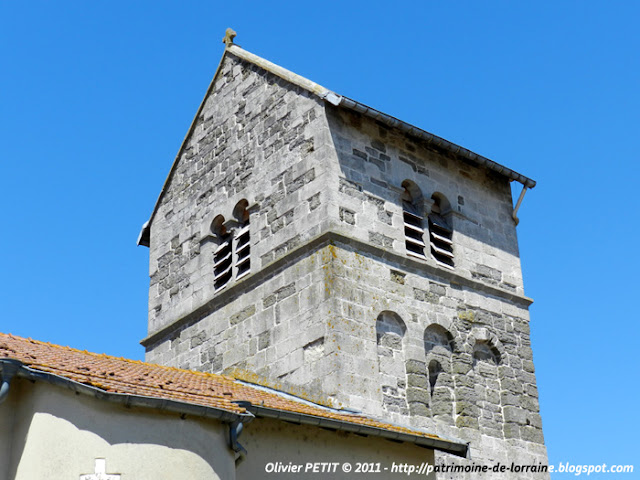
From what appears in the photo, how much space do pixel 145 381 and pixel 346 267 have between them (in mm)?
4864

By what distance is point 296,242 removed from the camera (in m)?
14.4

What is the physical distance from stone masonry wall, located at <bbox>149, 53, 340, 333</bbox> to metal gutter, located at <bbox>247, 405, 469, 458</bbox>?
4.10 m

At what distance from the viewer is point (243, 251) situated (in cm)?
1555

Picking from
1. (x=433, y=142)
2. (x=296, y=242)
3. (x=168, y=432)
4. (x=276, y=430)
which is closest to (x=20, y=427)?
(x=168, y=432)

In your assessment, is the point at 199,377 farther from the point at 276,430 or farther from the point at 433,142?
the point at 433,142

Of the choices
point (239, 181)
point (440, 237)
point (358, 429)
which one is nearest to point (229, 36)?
point (239, 181)

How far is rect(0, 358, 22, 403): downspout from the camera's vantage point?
333 inches

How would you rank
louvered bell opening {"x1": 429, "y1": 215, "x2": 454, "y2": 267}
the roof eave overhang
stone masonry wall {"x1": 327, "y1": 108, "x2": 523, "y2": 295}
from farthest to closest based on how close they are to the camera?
louvered bell opening {"x1": 429, "y1": 215, "x2": 454, "y2": 267}
stone masonry wall {"x1": 327, "y1": 108, "x2": 523, "y2": 295}
the roof eave overhang

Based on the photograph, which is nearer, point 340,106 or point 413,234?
point 340,106

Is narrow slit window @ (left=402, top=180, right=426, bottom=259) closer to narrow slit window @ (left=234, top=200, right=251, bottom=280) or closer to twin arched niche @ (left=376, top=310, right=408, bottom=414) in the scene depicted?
twin arched niche @ (left=376, top=310, right=408, bottom=414)

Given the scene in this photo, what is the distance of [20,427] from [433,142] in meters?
9.04

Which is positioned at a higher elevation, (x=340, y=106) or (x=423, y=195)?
(x=340, y=106)

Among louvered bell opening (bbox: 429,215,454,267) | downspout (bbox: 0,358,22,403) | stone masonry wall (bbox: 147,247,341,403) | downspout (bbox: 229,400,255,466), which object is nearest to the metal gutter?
downspout (bbox: 229,400,255,466)

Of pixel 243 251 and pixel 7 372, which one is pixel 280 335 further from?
pixel 7 372
